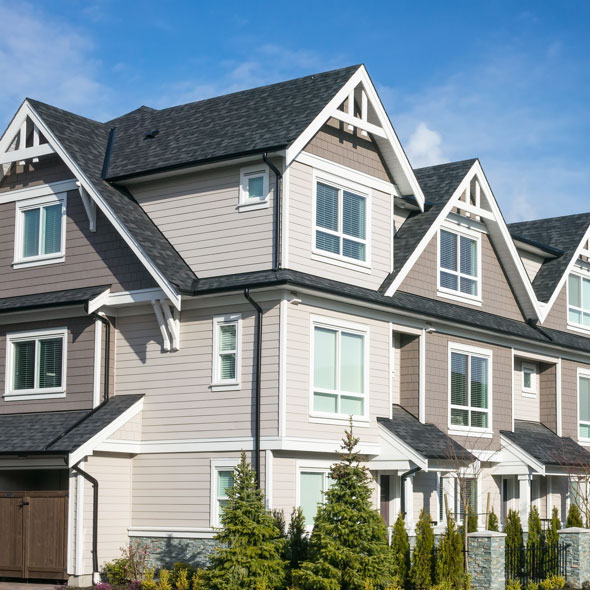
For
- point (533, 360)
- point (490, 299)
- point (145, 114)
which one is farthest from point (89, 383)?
point (533, 360)

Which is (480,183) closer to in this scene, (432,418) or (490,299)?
(490,299)

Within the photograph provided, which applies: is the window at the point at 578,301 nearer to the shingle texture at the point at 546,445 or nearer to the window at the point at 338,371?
the shingle texture at the point at 546,445

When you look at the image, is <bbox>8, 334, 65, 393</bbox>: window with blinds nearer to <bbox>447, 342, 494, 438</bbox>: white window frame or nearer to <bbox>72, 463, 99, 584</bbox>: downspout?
<bbox>72, 463, 99, 584</bbox>: downspout

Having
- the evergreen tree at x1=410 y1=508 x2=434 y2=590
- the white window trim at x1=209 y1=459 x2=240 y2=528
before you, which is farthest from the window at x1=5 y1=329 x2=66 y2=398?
the evergreen tree at x1=410 y1=508 x2=434 y2=590

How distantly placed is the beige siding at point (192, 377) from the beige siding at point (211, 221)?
1120mm

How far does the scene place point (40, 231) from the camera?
2622cm

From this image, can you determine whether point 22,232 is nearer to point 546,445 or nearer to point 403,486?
point 403,486

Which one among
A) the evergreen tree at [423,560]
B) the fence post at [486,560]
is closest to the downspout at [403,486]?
the evergreen tree at [423,560]

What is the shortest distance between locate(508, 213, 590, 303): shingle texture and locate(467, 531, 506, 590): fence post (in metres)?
12.0

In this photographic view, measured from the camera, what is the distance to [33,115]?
25.8 meters

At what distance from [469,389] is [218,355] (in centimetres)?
827

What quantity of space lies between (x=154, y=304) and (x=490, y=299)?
35.5ft

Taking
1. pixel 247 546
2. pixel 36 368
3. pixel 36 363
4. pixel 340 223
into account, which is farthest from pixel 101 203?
pixel 247 546

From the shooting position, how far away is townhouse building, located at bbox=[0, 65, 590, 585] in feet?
74.8
